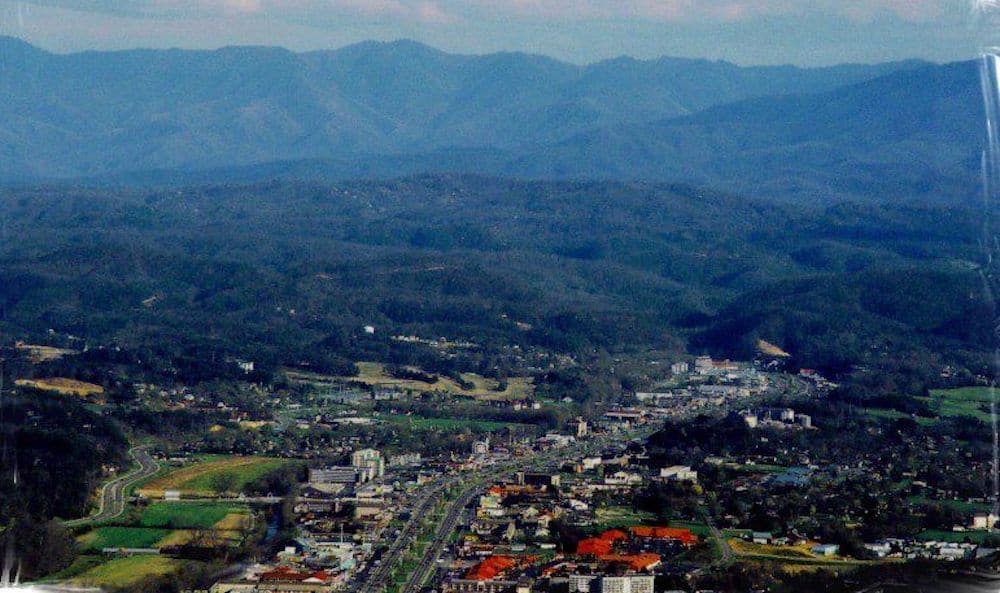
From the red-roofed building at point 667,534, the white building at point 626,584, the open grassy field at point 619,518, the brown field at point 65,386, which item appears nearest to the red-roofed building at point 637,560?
the white building at point 626,584

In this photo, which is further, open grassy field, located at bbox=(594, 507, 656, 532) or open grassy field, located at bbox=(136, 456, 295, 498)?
open grassy field, located at bbox=(136, 456, 295, 498)

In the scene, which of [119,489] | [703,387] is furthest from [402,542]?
[703,387]

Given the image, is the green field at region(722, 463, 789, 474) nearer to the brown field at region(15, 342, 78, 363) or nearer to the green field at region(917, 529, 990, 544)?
the green field at region(917, 529, 990, 544)

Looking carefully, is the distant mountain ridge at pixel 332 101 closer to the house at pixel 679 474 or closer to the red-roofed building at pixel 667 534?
the house at pixel 679 474

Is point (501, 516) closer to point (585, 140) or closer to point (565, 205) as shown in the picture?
point (565, 205)

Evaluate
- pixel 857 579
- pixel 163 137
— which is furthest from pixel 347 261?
pixel 163 137

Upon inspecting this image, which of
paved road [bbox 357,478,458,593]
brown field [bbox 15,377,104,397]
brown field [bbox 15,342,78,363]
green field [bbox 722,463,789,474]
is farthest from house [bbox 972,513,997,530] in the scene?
brown field [bbox 15,342,78,363]
